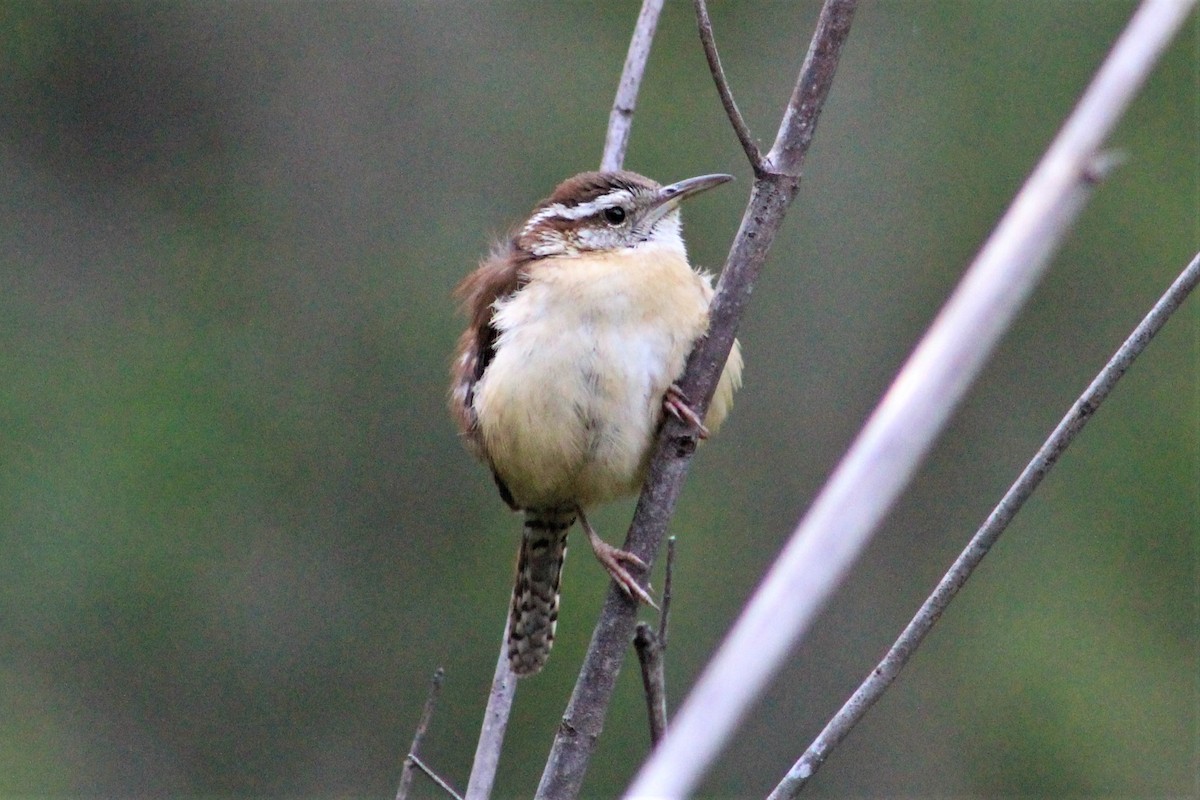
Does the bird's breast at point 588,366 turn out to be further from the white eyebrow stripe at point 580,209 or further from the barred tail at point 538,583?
the barred tail at point 538,583

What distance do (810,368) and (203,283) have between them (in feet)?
15.4

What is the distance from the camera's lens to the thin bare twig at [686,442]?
286cm

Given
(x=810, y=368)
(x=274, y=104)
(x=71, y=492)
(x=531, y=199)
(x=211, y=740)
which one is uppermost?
(x=274, y=104)

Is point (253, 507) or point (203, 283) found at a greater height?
point (203, 283)

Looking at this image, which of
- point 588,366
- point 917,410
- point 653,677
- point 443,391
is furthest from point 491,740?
point 443,391

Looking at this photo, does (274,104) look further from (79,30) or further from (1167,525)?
(1167,525)

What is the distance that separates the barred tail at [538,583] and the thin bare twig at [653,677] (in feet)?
3.78

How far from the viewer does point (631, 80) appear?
3602mm

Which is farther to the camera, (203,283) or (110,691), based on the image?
(203,283)

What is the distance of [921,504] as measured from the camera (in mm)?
11008

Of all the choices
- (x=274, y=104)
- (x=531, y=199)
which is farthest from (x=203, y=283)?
(x=531, y=199)

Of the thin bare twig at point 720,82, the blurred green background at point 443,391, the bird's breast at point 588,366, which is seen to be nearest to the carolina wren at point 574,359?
the bird's breast at point 588,366

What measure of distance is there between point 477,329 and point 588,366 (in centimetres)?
57

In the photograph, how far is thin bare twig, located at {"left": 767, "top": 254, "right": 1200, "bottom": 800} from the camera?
252cm
